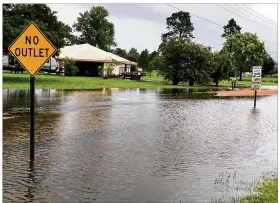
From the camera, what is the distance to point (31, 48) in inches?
331

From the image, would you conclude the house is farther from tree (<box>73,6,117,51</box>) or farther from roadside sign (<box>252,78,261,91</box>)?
roadside sign (<box>252,78,261,91</box>)

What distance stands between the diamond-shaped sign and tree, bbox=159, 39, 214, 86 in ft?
145

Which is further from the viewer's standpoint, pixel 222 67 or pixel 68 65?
pixel 68 65

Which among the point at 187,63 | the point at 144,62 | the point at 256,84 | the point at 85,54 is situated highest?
the point at 85,54

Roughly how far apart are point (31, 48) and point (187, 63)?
45.0 metres

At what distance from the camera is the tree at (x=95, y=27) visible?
279ft

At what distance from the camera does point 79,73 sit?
205 ft

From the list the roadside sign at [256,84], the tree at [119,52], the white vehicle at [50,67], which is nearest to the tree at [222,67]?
the white vehicle at [50,67]

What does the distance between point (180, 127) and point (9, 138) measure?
230 inches

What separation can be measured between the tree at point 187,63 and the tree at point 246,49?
1151 inches

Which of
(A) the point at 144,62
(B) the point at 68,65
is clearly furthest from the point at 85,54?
(A) the point at 144,62

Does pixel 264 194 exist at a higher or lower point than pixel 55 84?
lower

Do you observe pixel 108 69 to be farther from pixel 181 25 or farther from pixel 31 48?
pixel 31 48

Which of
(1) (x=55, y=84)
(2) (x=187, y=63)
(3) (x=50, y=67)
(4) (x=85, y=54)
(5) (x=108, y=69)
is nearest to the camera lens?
(1) (x=55, y=84)
